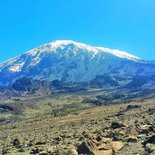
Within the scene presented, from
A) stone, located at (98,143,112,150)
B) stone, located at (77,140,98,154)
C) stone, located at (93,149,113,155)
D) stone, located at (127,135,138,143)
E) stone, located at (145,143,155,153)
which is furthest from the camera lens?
stone, located at (127,135,138,143)

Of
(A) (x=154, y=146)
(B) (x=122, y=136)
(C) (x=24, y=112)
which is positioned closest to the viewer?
(A) (x=154, y=146)

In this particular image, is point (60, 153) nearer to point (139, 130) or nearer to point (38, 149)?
point (38, 149)

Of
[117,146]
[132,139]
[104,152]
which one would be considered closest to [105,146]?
[117,146]

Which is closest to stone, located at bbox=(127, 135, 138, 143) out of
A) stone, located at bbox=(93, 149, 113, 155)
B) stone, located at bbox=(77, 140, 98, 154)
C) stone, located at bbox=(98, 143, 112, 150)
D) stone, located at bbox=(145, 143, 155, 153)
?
stone, located at bbox=(98, 143, 112, 150)

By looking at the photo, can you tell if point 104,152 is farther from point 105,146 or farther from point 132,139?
point 132,139

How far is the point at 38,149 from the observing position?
→ 41.9 metres

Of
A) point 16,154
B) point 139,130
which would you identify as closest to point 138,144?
point 139,130

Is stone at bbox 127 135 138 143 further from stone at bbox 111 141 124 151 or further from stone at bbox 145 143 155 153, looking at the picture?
stone at bbox 145 143 155 153

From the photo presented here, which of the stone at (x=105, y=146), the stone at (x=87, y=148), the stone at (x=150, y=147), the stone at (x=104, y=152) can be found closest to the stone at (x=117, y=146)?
the stone at (x=105, y=146)

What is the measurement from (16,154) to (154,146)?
1642cm

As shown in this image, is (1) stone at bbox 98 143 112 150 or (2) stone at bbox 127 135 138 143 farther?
(2) stone at bbox 127 135 138 143

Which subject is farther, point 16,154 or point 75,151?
point 16,154

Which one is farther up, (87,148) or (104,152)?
(87,148)

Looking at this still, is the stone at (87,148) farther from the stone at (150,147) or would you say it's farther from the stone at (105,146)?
the stone at (150,147)
